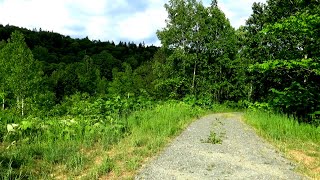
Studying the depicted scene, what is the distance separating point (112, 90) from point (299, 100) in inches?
2206

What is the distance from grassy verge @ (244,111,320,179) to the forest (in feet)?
3.37

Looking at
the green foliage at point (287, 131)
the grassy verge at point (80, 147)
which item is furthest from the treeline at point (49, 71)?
the green foliage at point (287, 131)

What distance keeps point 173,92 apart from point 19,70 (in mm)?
18544

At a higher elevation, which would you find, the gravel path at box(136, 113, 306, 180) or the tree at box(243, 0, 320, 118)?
the tree at box(243, 0, 320, 118)

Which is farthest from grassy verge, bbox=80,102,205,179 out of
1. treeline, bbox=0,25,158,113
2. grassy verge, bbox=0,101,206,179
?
treeline, bbox=0,25,158,113

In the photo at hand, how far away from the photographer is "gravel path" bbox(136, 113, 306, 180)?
6.50 metres

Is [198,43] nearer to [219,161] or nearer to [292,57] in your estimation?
[292,57]

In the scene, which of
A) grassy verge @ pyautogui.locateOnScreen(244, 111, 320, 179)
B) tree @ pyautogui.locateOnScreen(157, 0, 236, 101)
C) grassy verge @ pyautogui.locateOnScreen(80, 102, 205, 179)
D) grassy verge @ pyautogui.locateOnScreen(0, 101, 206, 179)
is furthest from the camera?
tree @ pyautogui.locateOnScreen(157, 0, 236, 101)

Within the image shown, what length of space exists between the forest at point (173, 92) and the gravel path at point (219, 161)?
0.61m

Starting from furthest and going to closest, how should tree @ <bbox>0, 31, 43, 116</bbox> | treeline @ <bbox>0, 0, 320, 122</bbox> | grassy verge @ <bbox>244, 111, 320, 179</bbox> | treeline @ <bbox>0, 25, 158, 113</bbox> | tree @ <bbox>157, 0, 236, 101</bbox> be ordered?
treeline @ <bbox>0, 25, 158, 113</bbox> < tree @ <bbox>0, 31, 43, 116</bbox> < tree @ <bbox>157, 0, 236, 101</bbox> < treeline @ <bbox>0, 0, 320, 122</bbox> < grassy verge @ <bbox>244, 111, 320, 179</bbox>

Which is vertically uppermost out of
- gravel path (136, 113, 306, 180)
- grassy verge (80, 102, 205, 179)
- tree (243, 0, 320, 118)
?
tree (243, 0, 320, 118)

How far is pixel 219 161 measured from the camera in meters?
7.59

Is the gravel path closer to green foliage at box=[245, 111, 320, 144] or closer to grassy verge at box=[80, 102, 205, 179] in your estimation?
grassy verge at box=[80, 102, 205, 179]

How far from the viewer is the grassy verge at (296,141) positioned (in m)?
7.64
